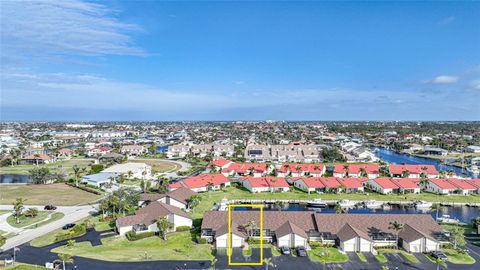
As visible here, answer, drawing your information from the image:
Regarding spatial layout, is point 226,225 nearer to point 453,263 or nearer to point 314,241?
point 314,241

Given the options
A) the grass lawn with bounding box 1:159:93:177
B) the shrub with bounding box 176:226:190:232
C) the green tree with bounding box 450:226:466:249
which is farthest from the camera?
the grass lawn with bounding box 1:159:93:177

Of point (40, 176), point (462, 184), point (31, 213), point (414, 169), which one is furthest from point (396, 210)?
point (40, 176)

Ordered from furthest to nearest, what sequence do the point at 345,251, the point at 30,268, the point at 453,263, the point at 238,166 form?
the point at 238,166
the point at 345,251
the point at 453,263
the point at 30,268

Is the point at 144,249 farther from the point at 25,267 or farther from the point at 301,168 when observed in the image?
the point at 301,168

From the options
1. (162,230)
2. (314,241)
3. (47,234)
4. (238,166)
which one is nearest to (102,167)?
(238,166)

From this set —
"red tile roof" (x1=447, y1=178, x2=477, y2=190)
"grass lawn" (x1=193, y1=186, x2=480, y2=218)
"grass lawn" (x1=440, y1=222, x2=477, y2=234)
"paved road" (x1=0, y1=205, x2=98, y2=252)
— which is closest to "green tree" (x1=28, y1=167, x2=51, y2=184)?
"paved road" (x1=0, y1=205, x2=98, y2=252)

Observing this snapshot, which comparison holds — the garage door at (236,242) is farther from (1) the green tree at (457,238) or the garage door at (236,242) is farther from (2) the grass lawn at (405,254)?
(1) the green tree at (457,238)

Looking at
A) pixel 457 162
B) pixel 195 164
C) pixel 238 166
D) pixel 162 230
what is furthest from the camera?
pixel 457 162

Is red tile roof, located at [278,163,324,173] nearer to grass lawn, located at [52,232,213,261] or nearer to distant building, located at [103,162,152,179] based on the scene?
distant building, located at [103,162,152,179]
